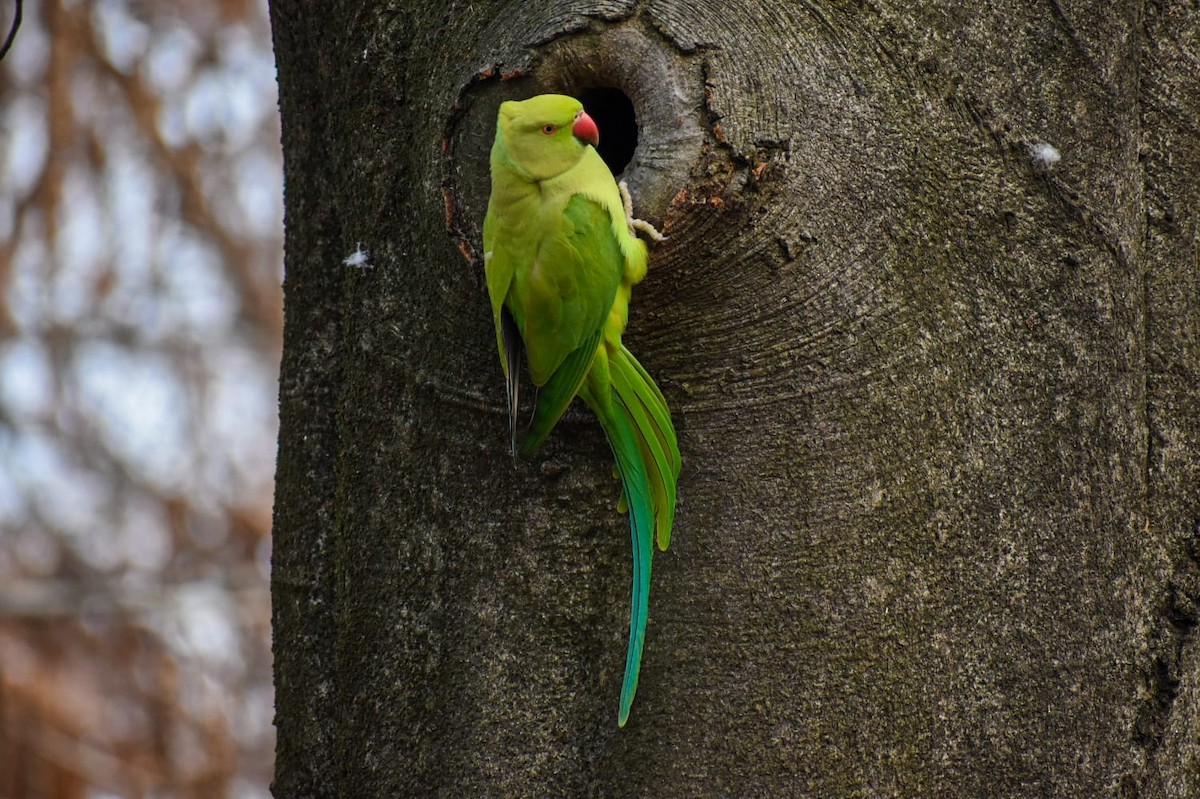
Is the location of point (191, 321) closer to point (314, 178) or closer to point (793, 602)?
point (314, 178)

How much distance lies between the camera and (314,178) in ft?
5.39

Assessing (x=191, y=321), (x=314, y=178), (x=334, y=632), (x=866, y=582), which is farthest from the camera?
(x=191, y=321)

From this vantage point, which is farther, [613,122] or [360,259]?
[613,122]

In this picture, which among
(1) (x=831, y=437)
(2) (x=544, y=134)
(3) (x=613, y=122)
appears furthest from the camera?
(3) (x=613, y=122)

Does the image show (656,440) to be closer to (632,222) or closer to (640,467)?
(640,467)

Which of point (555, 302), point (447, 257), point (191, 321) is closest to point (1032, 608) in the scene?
point (555, 302)

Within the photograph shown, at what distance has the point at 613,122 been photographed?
1.79m

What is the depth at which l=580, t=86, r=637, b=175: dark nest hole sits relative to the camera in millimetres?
1635

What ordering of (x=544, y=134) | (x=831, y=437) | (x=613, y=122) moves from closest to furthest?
(x=831, y=437)
(x=544, y=134)
(x=613, y=122)

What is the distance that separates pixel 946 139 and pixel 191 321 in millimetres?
3376

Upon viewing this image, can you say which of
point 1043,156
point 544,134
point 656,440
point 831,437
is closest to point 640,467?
point 656,440

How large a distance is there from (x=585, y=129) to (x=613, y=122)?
0.72 ft

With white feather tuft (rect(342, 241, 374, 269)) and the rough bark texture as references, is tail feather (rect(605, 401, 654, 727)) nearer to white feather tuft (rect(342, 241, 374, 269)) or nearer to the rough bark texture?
the rough bark texture

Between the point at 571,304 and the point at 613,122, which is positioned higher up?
the point at 613,122
